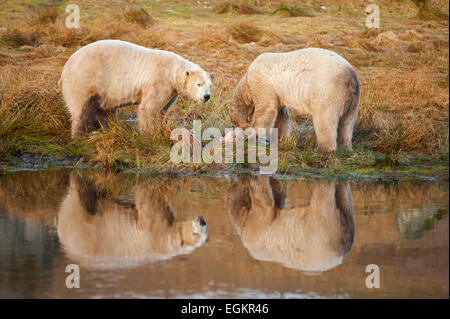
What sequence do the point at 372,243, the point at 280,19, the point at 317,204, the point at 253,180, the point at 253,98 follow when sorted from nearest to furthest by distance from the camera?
1. the point at 372,243
2. the point at 317,204
3. the point at 253,180
4. the point at 253,98
5. the point at 280,19

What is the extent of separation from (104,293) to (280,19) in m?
25.8

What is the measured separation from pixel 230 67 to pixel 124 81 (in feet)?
27.3

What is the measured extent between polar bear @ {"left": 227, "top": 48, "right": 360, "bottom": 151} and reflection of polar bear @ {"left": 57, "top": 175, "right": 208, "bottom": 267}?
3.40 metres

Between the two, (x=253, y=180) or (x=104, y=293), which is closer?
(x=104, y=293)

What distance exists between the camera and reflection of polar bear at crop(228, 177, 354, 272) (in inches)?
243

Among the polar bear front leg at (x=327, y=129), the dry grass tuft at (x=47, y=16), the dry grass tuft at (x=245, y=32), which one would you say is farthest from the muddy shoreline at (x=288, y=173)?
the dry grass tuft at (x=47, y=16)

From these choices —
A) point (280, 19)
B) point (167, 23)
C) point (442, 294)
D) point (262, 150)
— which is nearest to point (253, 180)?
point (262, 150)

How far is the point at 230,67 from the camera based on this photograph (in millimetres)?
19688

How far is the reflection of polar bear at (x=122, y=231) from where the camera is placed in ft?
20.2

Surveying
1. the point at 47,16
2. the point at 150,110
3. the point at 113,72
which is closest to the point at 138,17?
the point at 47,16

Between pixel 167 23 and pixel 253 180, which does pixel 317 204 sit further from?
pixel 167 23

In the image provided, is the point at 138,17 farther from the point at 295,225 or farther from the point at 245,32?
the point at 295,225

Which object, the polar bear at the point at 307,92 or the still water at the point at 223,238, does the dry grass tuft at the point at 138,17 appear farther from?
the still water at the point at 223,238
